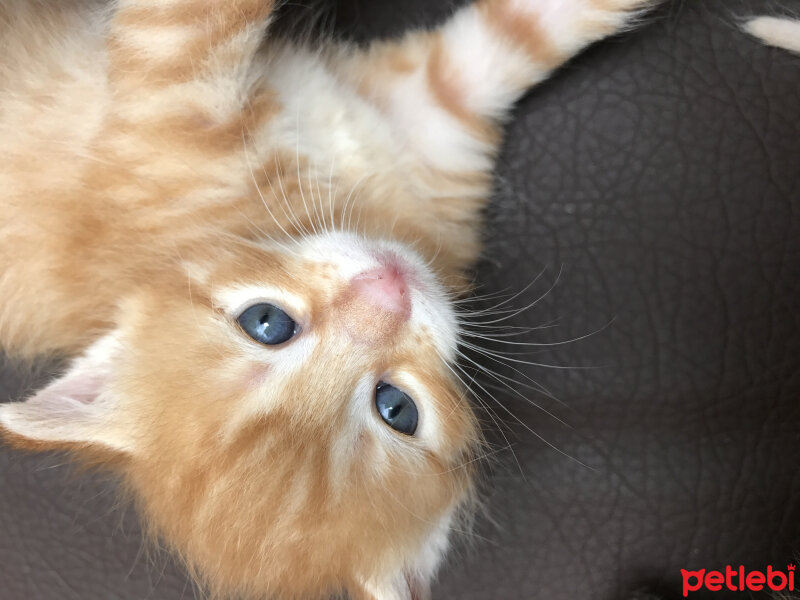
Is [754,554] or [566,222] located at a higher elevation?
[566,222]

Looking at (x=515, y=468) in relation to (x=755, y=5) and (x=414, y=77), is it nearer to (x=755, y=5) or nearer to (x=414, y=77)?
(x=414, y=77)

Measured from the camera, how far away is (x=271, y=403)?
0.78m

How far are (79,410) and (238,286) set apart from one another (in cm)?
29

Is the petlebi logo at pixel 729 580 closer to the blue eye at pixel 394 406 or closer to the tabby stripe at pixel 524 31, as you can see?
the blue eye at pixel 394 406

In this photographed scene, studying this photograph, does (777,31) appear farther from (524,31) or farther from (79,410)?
(79,410)

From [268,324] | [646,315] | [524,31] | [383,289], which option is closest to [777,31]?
[524,31]

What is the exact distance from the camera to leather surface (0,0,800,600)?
3.39ft

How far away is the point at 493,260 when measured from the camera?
114cm

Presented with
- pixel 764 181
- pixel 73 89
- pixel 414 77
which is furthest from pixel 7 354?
pixel 764 181

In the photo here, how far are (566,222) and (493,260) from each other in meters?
0.15

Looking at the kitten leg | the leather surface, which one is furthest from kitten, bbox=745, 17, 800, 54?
the kitten leg

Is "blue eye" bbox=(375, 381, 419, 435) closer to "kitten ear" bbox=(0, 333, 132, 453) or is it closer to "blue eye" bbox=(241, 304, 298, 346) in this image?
"blue eye" bbox=(241, 304, 298, 346)

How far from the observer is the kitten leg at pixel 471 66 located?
1012 millimetres

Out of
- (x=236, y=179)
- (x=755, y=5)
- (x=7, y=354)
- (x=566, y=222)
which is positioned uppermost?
(x=755, y=5)
